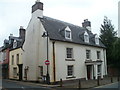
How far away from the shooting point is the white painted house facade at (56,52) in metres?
20.0

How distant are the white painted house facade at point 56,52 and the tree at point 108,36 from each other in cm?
871

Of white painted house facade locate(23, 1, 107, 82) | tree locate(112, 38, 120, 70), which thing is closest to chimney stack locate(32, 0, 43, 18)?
white painted house facade locate(23, 1, 107, 82)

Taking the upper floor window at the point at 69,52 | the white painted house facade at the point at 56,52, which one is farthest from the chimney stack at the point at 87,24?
the upper floor window at the point at 69,52

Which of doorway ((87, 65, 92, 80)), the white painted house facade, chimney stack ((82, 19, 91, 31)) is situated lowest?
doorway ((87, 65, 92, 80))

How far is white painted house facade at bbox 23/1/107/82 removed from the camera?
20.0 m

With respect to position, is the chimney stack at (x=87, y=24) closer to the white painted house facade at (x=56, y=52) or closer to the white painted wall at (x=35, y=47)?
the white painted house facade at (x=56, y=52)

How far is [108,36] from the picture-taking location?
3647 centimetres

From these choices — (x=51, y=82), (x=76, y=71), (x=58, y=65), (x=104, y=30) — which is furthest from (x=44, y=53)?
(x=104, y=30)

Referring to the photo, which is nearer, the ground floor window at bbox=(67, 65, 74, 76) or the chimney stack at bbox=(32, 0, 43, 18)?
the ground floor window at bbox=(67, 65, 74, 76)

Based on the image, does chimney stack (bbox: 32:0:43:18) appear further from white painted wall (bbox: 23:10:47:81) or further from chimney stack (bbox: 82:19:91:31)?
chimney stack (bbox: 82:19:91:31)

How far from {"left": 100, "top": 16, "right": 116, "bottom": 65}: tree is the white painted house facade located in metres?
8.71

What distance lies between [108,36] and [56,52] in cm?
2072

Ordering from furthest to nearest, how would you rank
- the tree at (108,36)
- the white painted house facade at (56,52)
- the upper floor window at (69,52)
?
the tree at (108,36)
the upper floor window at (69,52)
the white painted house facade at (56,52)

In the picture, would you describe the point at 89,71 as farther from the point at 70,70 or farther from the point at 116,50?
the point at 116,50
